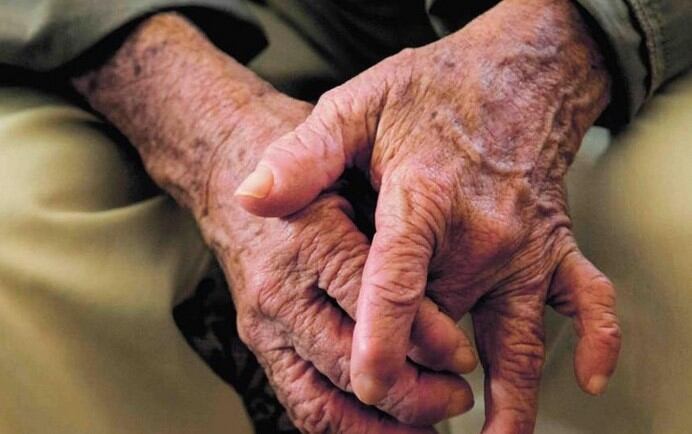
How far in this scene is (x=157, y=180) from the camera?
0.72m

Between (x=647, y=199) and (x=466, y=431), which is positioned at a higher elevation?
(x=647, y=199)

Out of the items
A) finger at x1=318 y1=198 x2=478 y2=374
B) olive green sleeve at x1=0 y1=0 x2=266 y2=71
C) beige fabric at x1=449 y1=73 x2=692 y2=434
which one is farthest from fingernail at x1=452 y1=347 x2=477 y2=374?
olive green sleeve at x1=0 y1=0 x2=266 y2=71

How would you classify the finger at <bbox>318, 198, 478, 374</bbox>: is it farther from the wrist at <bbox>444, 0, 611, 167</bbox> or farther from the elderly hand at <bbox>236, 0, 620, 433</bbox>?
the wrist at <bbox>444, 0, 611, 167</bbox>

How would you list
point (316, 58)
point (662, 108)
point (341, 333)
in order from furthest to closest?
point (316, 58) → point (662, 108) → point (341, 333)

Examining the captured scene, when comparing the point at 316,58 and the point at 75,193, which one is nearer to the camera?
the point at 75,193

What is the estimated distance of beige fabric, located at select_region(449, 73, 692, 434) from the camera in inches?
23.6

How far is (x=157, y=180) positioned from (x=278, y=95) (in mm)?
118

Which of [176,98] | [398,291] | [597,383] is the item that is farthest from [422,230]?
[176,98]

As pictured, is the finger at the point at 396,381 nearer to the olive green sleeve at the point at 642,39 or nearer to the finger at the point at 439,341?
the finger at the point at 439,341

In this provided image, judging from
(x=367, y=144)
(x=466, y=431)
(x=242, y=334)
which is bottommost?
(x=466, y=431)

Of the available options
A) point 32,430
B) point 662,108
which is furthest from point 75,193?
point 662,108

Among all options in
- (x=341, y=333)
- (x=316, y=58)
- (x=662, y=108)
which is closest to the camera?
(x=341, y=333)

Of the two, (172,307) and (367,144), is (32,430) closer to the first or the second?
(172,307)

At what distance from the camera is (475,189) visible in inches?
23.6
